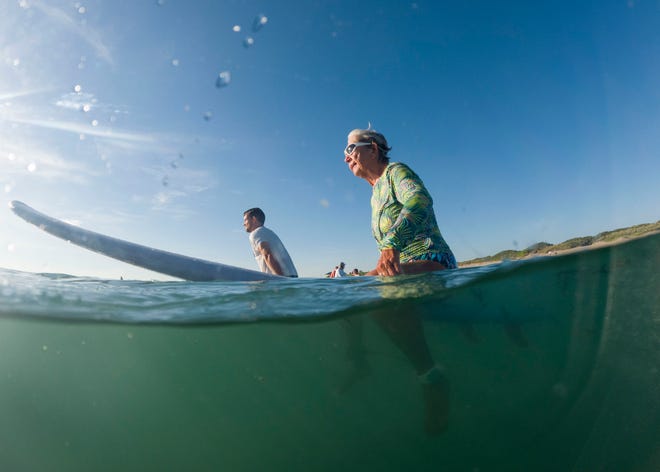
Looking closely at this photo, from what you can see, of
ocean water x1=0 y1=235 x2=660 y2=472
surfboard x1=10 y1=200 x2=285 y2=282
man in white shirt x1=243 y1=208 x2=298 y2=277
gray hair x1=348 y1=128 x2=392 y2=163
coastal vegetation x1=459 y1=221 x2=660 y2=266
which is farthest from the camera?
coastal vegetation x1=459 y1=221 x2=660 y2=266

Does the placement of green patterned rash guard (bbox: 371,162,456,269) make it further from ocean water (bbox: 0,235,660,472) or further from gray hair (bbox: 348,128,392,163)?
ocean water (bbox: 0,235,660,472)

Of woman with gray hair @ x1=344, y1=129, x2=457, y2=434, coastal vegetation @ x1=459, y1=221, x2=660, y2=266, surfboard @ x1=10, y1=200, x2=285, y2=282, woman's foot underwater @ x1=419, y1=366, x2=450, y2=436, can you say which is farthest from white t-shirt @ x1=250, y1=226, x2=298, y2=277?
coastal vegetation @ x1=459, y1=221, x2=660, y2=266

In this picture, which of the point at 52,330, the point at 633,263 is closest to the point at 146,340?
the point at 52,330

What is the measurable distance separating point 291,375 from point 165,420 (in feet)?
11.7

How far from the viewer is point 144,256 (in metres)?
4.42

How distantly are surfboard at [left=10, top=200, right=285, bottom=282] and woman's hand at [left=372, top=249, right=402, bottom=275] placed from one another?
2.27 m

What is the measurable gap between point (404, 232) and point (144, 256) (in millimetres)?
3487

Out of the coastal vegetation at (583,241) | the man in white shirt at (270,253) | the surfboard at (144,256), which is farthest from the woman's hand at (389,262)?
the coastal vegetation at (583,241)

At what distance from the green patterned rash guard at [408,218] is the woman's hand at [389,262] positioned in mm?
46

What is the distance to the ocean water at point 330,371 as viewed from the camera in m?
5.03

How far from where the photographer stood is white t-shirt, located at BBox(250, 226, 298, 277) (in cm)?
578

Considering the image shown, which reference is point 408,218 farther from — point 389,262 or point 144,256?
point 144,256

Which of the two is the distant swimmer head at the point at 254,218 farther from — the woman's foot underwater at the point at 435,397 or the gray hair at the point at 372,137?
the woman's foot underwater at the point at 435,397

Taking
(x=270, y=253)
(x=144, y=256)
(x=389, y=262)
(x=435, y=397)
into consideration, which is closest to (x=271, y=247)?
(x=270, y=253)
